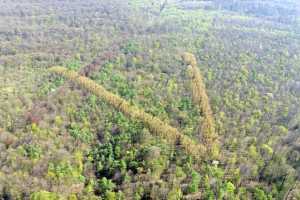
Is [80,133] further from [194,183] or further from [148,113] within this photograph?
[194,183]

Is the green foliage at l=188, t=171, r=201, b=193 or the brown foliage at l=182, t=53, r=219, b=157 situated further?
the brown foliage at l=182, t=53, r=219, b=157

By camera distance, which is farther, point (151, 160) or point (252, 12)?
point (252, 12)

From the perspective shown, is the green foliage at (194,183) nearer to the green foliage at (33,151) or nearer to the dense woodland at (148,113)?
the dense woodland at (148,113)

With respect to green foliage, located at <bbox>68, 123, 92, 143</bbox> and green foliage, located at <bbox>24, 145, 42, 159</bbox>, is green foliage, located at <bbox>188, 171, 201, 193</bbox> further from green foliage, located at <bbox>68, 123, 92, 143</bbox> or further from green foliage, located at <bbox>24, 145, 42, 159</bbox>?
green foliage, located at <bbox>24, 145, 42, 159</bbox>

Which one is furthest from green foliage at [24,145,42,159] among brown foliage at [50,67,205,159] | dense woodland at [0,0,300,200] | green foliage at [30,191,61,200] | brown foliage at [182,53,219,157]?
brown foliage at [182,53,219,157]

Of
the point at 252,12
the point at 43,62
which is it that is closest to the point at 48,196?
the point at 43,62

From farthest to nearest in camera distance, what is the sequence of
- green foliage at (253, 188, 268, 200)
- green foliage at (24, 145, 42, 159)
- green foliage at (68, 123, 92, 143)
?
green foliage at (68, 123, 92, 143), green foliage at (24, 145, 42, 159), green foliage at (253, 188, 268, 200)

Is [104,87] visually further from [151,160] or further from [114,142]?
[151,160]
